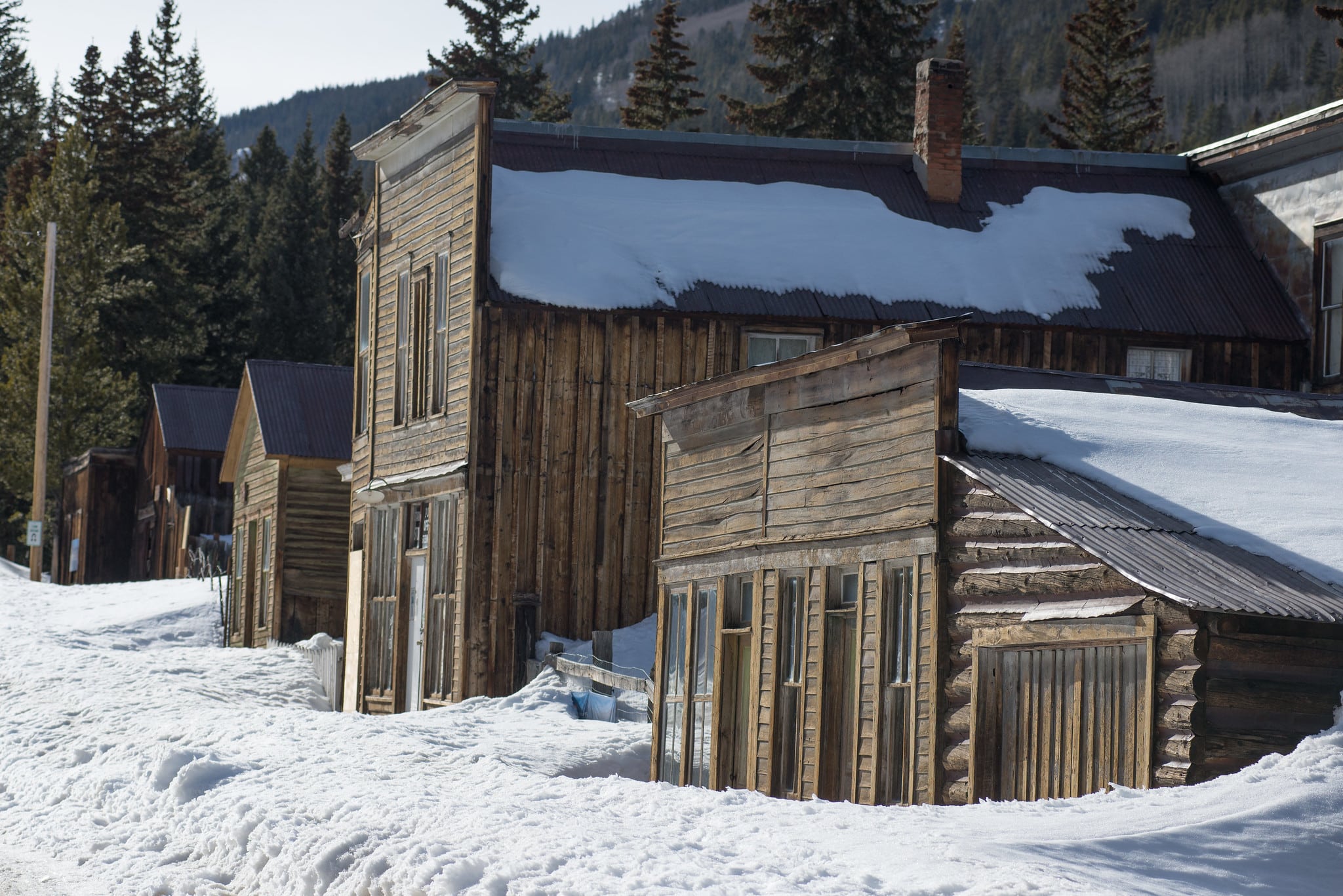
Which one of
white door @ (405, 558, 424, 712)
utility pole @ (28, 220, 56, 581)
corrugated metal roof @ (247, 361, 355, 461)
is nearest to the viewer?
white door @ (405, 558, 424, 712)

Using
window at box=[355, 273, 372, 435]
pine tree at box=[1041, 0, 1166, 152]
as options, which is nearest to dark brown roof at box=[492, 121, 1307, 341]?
window at box=[355, 273, 372, 435]

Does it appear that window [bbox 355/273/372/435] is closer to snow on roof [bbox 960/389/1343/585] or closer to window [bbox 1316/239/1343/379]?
snow on roof [bbox 960/389/1343/585]

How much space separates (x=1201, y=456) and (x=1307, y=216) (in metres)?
10.6

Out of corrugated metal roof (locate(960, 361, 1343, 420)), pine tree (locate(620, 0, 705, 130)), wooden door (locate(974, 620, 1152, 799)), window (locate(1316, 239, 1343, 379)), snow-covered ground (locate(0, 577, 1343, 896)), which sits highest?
pine tree (locate(620, 0, 705, 130))

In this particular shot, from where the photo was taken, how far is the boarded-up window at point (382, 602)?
24.3 meters

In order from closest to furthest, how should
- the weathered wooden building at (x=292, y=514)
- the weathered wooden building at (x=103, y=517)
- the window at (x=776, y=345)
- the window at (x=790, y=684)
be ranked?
1. the window at (x=790, y=684)
2. the window at (x=776, y=345)
3. the weathered wooden building at (x=292, y=514)
4. the weathered wooden building at (x=103, y=517)

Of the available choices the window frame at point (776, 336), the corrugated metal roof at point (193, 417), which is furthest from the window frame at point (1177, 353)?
the corrugated metal roof at point (193, 417)

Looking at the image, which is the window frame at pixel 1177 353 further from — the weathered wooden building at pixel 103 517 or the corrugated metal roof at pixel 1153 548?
the weathered wooden building at pixel 103 517

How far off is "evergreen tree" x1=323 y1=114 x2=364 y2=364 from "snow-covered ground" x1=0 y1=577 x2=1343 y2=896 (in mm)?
51600

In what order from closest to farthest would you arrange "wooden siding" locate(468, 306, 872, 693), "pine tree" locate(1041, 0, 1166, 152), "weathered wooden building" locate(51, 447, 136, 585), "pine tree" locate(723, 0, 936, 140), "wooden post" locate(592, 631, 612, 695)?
"wooden post" locate(592, 631, 612, 695) → "wooden siding" locate(468, 306, 872, 693) → "pine tree" locate(723, 0, 936, 140) → "weathered wooden building" locate(51, 447, 136, 585) → "pine tree" locate(1041, 0, 1166, 152)

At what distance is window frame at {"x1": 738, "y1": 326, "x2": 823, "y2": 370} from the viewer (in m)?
22.0

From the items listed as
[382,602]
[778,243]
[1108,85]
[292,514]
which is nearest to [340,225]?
[1108,85]

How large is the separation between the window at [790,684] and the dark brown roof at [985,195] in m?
7.14

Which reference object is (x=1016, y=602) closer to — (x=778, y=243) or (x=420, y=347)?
→ (x=778, y=243)
